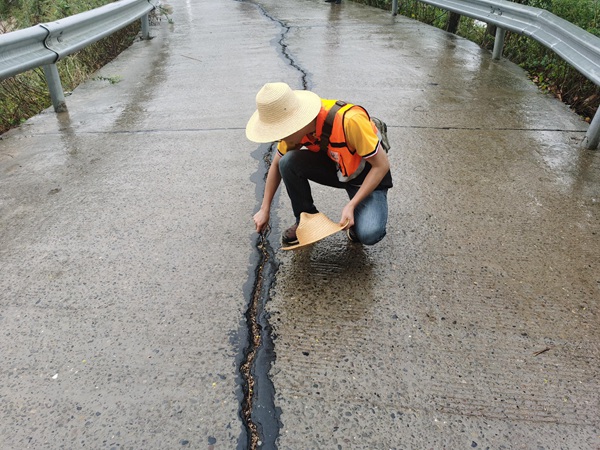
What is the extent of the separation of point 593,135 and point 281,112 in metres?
2.41

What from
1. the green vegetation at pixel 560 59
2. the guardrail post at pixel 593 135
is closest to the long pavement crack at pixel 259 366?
the guardrail post at pixel 593 135

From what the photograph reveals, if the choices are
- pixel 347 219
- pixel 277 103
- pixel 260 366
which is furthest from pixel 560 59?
pixel 260 366

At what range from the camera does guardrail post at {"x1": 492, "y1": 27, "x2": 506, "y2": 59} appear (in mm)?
5395

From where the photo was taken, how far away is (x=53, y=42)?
159 inches

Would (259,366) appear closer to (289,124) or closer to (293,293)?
(293,293)

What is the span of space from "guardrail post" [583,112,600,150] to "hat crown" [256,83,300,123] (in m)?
2.31

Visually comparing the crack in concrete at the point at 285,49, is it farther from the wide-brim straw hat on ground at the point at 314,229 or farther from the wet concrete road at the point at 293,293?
the wide-brim straw hat on ground at the point at 314,229

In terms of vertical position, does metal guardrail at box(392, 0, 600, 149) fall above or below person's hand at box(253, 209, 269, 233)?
above

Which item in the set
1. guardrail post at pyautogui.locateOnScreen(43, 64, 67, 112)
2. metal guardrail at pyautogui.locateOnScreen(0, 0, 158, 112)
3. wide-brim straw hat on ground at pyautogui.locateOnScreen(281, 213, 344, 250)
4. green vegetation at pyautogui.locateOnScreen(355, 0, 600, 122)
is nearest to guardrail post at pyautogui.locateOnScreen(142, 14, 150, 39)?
metal guardrail at pyautogui.locateOnScreen(0, 0, 158, 112)

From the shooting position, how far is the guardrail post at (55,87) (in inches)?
163

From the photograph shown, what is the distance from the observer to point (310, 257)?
95.4 inches

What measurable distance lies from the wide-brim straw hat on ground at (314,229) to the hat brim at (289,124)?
39 centimetres

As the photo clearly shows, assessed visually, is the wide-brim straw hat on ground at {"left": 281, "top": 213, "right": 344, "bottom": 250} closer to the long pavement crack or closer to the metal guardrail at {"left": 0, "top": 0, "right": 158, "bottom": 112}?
the long pavement crack

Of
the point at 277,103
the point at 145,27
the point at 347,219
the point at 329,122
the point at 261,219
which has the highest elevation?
the point at 277,103
